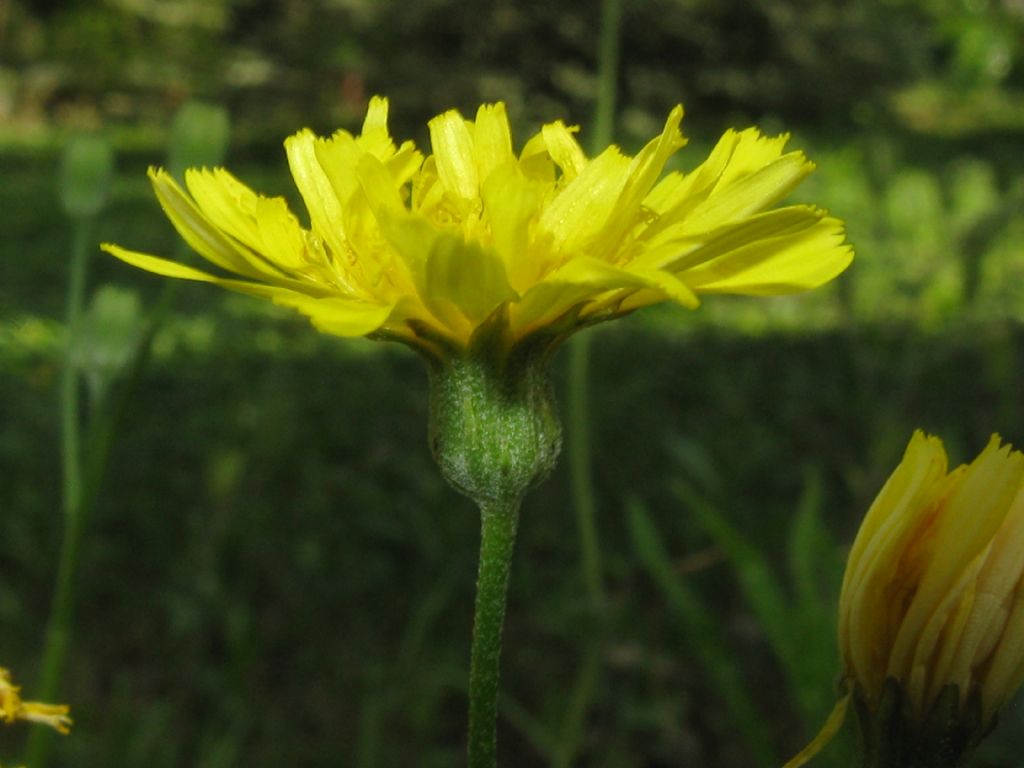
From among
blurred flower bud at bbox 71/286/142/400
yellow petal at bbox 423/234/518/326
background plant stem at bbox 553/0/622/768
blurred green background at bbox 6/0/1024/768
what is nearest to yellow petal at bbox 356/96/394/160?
yellow petal at bbox 423/234/518/326

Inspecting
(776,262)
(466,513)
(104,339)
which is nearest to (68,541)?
(104,339)

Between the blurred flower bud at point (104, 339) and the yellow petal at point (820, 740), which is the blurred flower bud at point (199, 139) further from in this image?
the yellow petal at point (820, 740)

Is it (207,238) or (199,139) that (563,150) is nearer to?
(207,238)

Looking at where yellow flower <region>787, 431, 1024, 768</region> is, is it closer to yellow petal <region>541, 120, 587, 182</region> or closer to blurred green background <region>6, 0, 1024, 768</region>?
yellow petal <region>541, 120, 587, 182</region>

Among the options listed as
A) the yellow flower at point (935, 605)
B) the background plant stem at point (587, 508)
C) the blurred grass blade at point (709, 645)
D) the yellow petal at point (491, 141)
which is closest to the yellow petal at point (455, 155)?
the yellow petal at point (491, 141)

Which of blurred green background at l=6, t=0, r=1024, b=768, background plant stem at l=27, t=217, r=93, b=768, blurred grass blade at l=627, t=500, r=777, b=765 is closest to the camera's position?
background plant stem at l=27, t=217, r=93, b=768

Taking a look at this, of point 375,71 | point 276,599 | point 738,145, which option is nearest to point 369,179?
point 738,145
